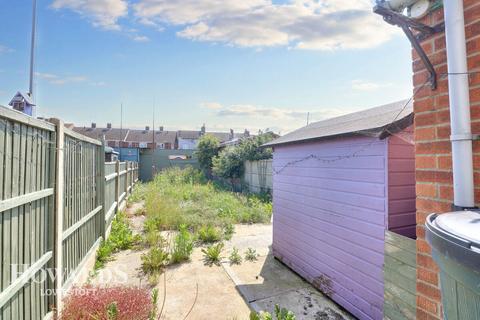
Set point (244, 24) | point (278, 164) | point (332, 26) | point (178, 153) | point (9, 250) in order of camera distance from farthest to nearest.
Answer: point (178, 153) < point (244, 24) < point (278, 164) < point (332, 26) < point (9, 250)

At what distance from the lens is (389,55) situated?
8.46 feet

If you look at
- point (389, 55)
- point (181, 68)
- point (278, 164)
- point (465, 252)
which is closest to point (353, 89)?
point (278, 164)

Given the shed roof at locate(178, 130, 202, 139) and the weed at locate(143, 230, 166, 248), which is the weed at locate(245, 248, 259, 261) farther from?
the shed roof at locate(178, 130, 202, 139)

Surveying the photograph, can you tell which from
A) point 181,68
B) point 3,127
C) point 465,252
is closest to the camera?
point 465,252

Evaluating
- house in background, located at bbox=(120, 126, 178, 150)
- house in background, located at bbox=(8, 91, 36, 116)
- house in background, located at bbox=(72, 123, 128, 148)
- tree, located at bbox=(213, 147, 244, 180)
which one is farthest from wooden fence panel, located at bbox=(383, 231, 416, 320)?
house in background, located at bbox=(72, 123, 128, 148)

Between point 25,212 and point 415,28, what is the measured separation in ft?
9.60

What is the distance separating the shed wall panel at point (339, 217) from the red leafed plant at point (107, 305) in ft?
7.67

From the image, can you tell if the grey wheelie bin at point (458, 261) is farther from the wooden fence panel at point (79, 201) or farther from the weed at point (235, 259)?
the weed at point (235, 259)

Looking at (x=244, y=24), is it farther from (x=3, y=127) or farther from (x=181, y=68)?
(x=3, y=127)

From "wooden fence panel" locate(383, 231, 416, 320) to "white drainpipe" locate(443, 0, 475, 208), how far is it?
36.9 inches

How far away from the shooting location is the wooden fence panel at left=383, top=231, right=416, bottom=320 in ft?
6.64

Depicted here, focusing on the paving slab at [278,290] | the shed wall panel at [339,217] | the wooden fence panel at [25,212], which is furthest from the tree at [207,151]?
the wooden fence panel at [25,212]

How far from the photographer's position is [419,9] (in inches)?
58.6

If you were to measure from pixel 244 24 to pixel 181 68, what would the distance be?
10.2ft
